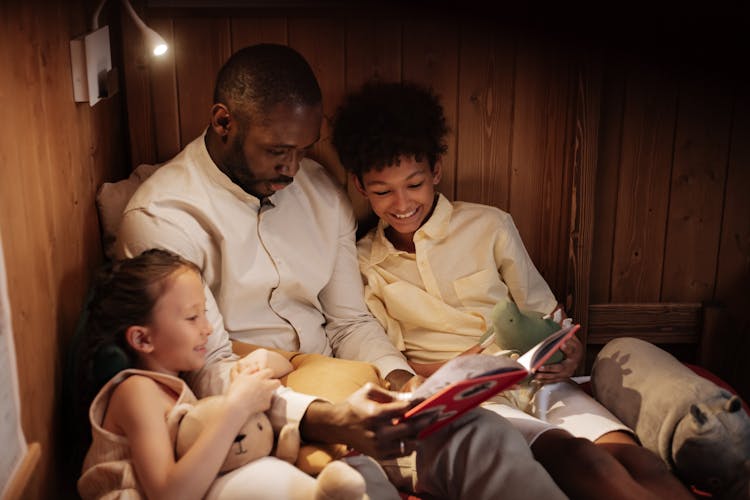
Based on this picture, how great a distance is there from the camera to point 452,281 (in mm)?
1980

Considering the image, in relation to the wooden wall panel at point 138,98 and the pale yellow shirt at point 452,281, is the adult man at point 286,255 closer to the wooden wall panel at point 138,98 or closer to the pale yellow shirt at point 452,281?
the pale yellow shirt at point 452,281

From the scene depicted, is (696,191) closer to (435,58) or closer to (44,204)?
(435,58)

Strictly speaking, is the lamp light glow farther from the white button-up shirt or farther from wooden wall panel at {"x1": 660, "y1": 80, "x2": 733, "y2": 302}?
wooden wall panel at {"x1": 660, "y1": 80, "x2": 733, "y2": 302}

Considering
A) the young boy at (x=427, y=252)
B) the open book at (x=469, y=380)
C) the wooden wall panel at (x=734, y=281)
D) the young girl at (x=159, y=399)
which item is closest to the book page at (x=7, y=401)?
the young girl at (x=159, y=399)

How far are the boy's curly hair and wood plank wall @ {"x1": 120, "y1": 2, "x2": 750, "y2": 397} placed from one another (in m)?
0.10

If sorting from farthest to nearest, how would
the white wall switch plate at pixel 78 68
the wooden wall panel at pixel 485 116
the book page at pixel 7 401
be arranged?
the wooden wall panel at pixel 485 116
the white wall switch plate at pixel 78 68
the book page at pixel 7 401

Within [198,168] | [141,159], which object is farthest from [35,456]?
[141,159]

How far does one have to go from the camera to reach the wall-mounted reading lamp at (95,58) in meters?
1.62

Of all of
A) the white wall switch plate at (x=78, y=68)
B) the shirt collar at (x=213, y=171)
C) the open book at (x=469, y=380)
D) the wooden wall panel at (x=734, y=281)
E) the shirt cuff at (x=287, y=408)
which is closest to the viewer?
→ the open book at (x=469, y=380)

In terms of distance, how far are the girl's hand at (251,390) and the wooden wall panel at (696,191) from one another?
1.34m

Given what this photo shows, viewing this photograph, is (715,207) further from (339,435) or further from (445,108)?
(339,435)

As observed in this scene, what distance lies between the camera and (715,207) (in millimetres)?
2195

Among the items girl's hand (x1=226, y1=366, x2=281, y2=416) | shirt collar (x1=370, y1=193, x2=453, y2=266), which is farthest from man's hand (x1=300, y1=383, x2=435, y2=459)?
shirt collar (x1=370, y1=193, x2=453, y2=266)

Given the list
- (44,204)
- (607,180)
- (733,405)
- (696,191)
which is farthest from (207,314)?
(696,191)
